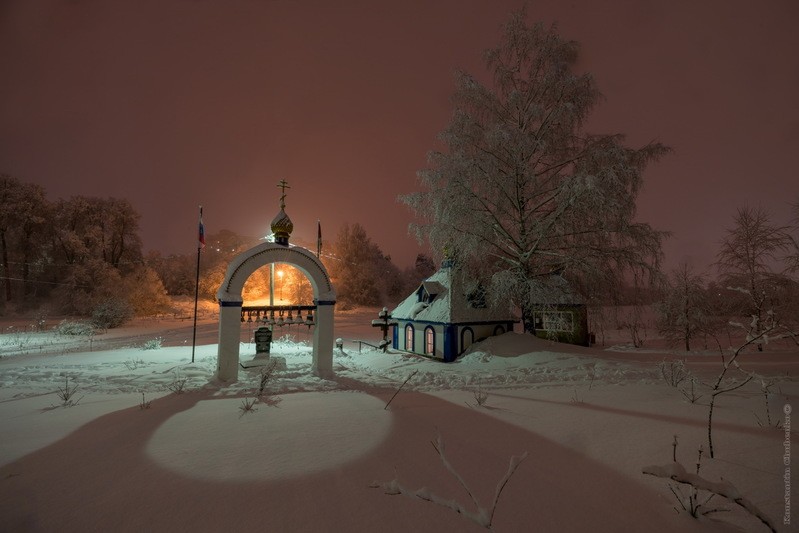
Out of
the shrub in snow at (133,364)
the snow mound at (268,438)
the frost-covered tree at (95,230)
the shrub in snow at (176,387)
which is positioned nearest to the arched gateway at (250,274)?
the shrub in snow at (176,387)

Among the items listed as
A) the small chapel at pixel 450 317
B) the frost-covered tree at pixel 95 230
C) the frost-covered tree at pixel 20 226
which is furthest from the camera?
the frost-covered tree at pixel 95 230

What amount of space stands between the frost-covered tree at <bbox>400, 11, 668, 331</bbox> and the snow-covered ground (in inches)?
245

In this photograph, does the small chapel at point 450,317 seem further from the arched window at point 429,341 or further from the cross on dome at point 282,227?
the cross on dome at point 282,227

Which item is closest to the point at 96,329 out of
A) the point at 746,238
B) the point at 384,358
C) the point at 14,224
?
the point at 14,224

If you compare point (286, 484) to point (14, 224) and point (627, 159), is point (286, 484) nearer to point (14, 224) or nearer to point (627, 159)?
point (627, 159)

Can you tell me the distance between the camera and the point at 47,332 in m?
22.2

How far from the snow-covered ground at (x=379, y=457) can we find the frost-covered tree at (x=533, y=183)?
623cm

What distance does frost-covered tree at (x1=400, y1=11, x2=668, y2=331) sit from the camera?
12359 millimetres

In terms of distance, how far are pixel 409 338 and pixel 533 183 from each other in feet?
27.5

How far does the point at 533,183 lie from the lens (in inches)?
530

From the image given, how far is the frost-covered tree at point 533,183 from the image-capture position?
1236 centimetres

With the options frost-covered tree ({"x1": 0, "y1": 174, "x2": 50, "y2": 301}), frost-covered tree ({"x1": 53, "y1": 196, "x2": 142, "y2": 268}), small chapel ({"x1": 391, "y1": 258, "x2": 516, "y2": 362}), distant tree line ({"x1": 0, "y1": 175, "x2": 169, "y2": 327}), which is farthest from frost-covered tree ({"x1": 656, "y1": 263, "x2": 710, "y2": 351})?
frost-covered tree ({"x1": 0, "y1": 174, "x2": 50, "y2": 301})

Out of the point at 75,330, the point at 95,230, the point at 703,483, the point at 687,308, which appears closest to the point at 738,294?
the point at 687,308

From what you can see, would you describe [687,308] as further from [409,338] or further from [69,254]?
[69,254]
